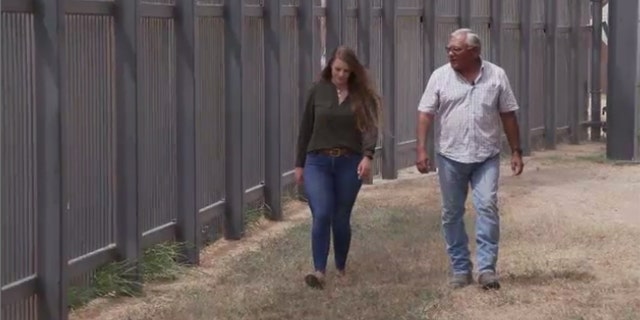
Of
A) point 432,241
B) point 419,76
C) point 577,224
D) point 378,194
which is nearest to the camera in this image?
point 432,241

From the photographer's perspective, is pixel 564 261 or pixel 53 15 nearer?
pixel 53 15

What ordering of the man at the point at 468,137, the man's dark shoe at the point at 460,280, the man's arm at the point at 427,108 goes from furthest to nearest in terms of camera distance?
the man's dark shoe at the point at 460,280 < the man's arm at the point at 427,108 < the man at the point at 468,137

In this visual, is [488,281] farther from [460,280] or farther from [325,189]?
[325,189]

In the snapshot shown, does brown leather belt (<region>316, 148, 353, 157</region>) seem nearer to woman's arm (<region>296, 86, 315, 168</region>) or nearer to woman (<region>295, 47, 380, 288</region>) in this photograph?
woman (<region>295, 47, 380, 288</region>)

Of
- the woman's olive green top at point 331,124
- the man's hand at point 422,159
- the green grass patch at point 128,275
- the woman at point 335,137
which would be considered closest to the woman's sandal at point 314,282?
the woman at point 335,137

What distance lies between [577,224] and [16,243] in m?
6.24

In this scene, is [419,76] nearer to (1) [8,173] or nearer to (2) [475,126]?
(2) [475,126]

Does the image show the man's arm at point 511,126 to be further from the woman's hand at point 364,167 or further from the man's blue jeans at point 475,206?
the woman's hand at point 364,167

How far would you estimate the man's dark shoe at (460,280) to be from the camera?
9.68 meters

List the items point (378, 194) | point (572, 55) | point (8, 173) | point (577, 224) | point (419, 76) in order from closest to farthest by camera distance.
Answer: point (8, 173) → point (577, 224) → point (378, 194) → point (419, 76) → point (572, 55)

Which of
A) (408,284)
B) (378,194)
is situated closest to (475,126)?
(408,284)

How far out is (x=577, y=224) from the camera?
42.7 feet

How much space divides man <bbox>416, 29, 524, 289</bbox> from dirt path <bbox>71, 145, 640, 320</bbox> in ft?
0.95

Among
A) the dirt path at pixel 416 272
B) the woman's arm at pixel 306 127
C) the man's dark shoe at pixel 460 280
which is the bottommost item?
the dirt path at pixel 416 272
